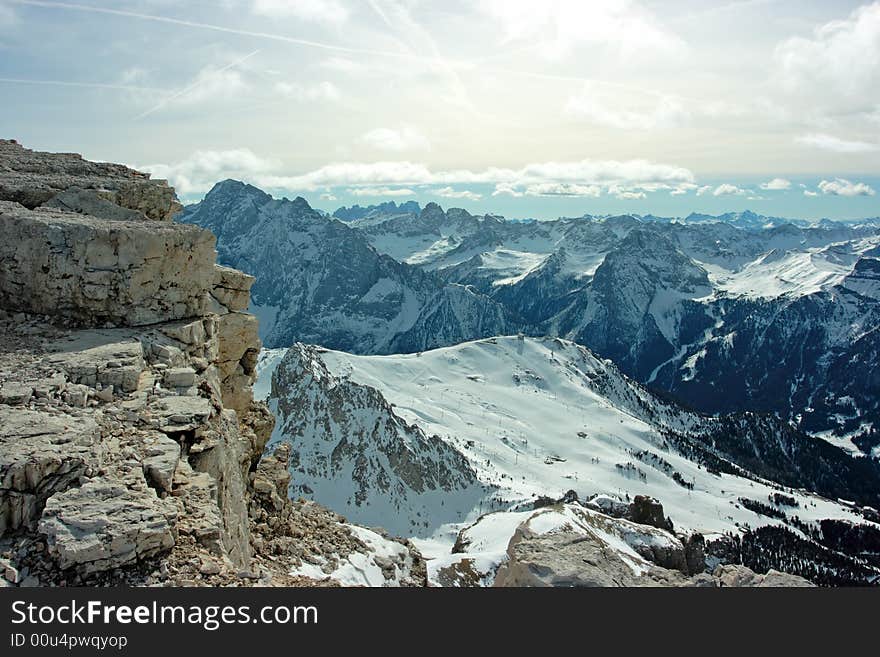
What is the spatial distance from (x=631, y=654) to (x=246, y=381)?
20936 millimetres

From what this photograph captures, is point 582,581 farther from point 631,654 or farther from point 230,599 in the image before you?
point 230,599

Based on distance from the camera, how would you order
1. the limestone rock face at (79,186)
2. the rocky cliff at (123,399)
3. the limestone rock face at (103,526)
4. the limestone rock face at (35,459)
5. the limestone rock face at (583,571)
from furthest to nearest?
the limestone rock face at (79,186)
the limestone rock face at (583,571)
the limestone rock face at (35,459)
the rocky cliff at (123,399)
the limestone rock face at (103,526)

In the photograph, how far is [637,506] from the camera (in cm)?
18375

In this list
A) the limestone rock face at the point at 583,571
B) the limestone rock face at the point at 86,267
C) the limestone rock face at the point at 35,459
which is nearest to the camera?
the limestone rock face at the point at 35,459

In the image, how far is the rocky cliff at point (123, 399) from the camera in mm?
12266

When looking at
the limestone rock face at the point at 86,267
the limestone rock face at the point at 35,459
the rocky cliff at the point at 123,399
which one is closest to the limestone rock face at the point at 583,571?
the rocky cliff at the point at 123,399

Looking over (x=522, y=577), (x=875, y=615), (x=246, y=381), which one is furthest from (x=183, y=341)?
(x=875, y=615)

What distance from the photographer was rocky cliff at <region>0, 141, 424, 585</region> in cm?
1227

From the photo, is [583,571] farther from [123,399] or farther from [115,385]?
[115,385]

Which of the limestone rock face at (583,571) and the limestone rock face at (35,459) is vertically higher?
the limestone rock face at (35,459)

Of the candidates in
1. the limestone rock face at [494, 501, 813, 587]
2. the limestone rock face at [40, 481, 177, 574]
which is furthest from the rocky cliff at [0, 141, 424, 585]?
the limestone rock face at [494, 501, 813, 587]

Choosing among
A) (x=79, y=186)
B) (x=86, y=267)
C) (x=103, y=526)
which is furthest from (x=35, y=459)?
(x=79, y=186)

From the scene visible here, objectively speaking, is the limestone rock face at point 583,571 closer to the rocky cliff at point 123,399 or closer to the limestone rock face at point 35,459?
the rocky cliff at point 123,399

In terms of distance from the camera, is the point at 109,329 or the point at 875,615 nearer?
the point at 875,615
